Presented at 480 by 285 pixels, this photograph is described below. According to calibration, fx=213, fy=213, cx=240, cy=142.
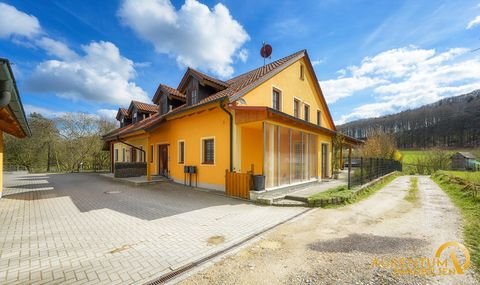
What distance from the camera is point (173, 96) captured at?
13.8 metres

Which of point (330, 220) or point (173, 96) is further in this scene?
point (173, 96)

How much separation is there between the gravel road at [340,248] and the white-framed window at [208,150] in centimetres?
535

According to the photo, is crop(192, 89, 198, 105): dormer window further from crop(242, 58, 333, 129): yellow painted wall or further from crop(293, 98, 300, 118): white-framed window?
crop(293, 98, 300, 118): white-framed window

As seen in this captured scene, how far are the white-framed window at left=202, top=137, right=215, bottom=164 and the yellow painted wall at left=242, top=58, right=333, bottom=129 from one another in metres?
2.58

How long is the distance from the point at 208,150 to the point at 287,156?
12.5 ft

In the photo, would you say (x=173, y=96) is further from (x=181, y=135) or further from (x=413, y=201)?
(x=413, y=201)

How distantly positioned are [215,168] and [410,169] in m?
26.2

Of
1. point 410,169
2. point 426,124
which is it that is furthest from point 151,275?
point 426,124

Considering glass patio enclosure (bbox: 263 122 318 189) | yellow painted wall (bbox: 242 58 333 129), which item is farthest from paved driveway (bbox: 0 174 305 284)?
yellow painted wall (bbox: 242 58 333 129)

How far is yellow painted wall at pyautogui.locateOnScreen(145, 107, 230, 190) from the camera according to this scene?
9.48 metres

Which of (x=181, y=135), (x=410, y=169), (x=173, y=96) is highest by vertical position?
(x=173, y=96)

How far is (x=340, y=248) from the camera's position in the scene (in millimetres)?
3982

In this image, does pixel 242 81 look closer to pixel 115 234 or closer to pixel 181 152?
pixel 181 152

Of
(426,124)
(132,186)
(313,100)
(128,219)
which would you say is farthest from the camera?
(426,124)
